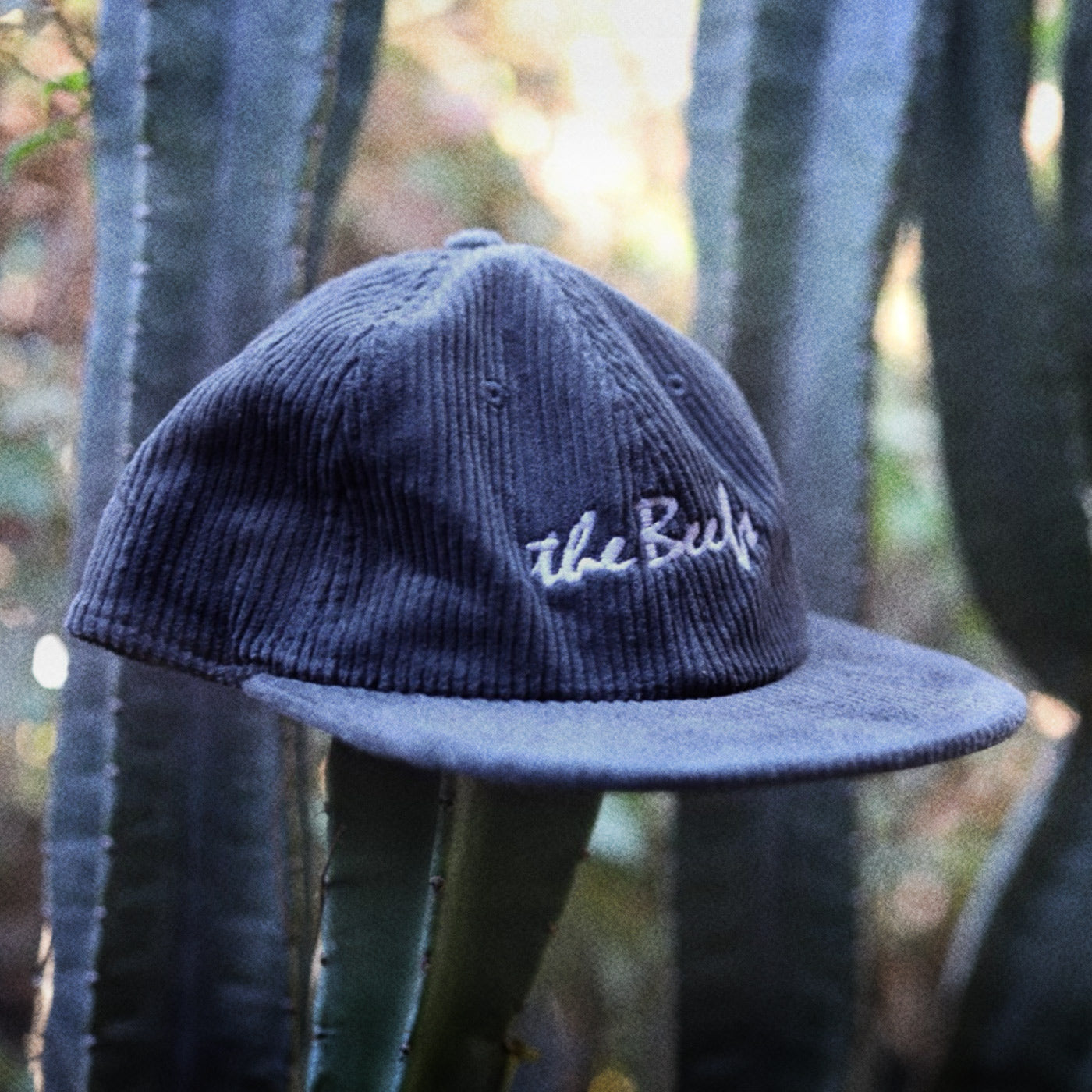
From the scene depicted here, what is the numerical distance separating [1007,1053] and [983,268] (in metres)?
0.67

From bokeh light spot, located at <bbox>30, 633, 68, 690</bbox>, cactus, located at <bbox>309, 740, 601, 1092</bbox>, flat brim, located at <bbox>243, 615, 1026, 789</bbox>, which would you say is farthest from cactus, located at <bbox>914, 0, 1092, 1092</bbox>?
bokeh light spot, located at <bbox>30, 633, 68, 690</bbox>

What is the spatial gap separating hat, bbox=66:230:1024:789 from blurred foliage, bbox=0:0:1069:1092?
A: 378 mm

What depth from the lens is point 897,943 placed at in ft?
4.82

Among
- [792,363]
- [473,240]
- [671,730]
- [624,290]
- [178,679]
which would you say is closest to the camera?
[671,730]

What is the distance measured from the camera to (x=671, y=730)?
0.42 metres

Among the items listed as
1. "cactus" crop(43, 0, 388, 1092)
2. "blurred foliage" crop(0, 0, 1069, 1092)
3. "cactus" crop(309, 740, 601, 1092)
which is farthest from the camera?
"blurred foliage" crop(0, 0, 1069, 1092)

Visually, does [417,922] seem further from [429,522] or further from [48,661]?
[48,661]

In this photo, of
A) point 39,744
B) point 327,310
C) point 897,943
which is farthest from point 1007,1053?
point 39,744

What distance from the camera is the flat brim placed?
0.38m

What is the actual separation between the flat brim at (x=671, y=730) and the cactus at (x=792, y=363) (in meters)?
0.31

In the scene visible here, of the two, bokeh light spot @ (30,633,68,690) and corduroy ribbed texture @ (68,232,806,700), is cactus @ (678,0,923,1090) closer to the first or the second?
corduroy ribbed texture @ (68,232,806,700)

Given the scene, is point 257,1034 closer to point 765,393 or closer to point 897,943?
point 765,393

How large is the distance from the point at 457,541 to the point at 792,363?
17.1 inches

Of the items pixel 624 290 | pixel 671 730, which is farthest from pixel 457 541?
pixel 624 290
